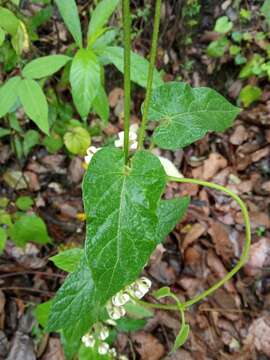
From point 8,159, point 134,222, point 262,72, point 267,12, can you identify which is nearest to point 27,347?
point 8,159

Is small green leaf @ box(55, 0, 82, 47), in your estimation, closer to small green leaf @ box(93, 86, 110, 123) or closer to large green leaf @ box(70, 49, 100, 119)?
large green leaf @ box(70, 49, 100, 119)

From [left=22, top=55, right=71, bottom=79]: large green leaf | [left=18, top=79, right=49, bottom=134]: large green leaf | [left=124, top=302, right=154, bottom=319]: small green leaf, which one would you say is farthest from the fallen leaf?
[left=22, top=55, right=71, bottom=79]: large green leaf

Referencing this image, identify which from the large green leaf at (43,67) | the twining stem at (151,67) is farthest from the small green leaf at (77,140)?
the twining stem at (151,67)

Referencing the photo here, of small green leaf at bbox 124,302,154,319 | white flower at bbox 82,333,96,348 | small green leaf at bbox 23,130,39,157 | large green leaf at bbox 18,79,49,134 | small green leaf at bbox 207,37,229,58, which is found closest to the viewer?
white flower at bbox 82,333,96,348

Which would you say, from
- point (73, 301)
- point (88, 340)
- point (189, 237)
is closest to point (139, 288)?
point (73, 301)

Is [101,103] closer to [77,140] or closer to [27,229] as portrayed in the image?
[77,140]
